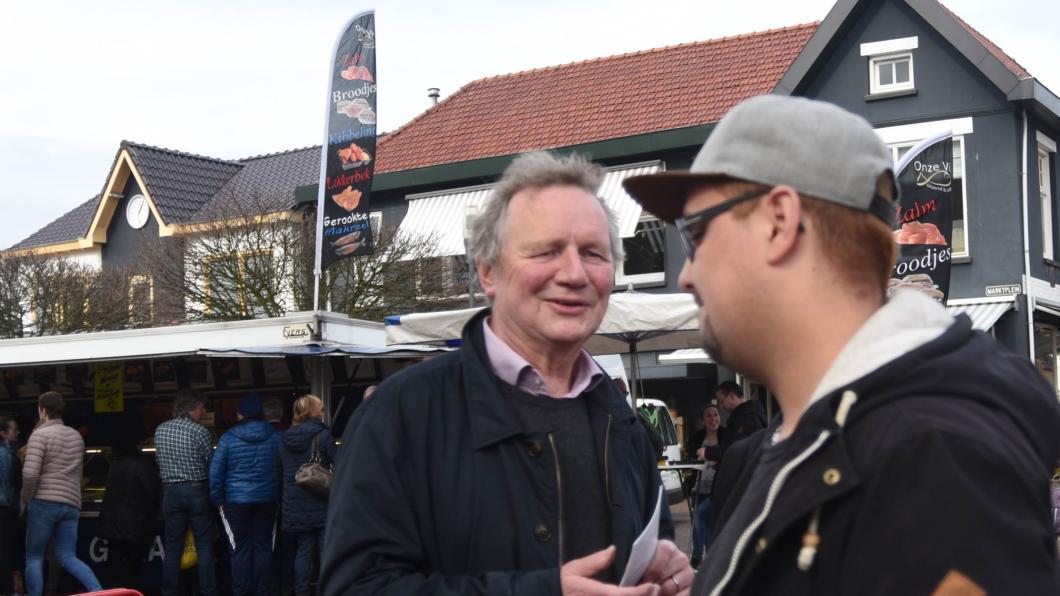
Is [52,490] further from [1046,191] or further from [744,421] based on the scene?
[1046,191]

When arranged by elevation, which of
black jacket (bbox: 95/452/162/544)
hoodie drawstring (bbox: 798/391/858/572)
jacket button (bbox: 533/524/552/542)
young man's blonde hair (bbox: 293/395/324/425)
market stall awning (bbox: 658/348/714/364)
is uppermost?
hoodie drawstring (bbox: 798/391/858/572)

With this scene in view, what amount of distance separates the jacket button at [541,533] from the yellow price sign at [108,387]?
1116 centimetres

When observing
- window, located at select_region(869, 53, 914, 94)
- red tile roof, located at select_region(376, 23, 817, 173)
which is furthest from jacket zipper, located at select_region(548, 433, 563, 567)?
red tile roof, located at select_region(376, 23, 817, 173)

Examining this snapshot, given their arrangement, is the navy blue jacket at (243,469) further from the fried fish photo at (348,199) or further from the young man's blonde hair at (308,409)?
the fried fish photo at (348,199)

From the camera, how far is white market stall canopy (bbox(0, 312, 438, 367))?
10906mm

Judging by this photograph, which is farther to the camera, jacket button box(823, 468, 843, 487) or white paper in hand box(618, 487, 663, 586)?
white paper in hand box(618, 487, 663, 586)

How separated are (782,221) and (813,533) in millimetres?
421

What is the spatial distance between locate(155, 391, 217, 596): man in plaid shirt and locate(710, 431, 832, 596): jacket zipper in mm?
9534

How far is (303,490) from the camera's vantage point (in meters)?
10.2

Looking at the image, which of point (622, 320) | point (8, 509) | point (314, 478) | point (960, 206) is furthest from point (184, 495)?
point (960, 206)

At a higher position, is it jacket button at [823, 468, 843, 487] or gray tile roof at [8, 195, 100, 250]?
gray tile roof at [8, 195, 100, 250]

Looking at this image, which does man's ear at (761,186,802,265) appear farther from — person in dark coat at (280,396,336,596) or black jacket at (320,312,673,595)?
person in dark coat at (280,396,336,596)

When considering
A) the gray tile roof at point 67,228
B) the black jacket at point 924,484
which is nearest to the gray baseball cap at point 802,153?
the black jacket at point 924,484

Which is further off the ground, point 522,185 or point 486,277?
point 522,185
